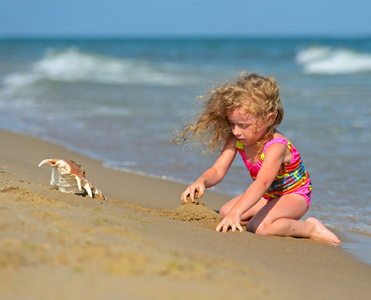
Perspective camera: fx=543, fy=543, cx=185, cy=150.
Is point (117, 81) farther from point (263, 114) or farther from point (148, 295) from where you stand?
point (148, 295)

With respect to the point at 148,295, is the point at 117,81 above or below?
above

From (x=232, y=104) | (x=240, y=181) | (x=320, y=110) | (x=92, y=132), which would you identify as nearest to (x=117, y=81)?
(x=320, y=110)

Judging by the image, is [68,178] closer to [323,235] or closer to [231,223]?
[231,223]

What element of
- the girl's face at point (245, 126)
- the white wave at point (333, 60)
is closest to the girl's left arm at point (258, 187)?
the girl's face at point (245, 126)

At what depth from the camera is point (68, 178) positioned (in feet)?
11.3

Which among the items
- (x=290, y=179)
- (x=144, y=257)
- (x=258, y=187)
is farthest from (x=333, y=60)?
(x=144, y=257)

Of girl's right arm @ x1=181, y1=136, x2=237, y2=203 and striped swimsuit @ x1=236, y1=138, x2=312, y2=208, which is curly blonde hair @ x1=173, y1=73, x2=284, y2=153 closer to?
girl's right arm @ x1=181, y1=136, x2=237, y2=203

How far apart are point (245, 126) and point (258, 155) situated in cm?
27

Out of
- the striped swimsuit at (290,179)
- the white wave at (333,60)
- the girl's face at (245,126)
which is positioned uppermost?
the white wave at (333,60)

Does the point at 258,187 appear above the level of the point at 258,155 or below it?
below

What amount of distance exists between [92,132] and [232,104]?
4.15m

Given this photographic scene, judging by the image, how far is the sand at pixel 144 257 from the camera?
5.79ft

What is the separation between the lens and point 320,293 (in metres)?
2.09

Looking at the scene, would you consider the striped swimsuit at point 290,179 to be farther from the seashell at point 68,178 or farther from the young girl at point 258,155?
the seashell at point 68,178
